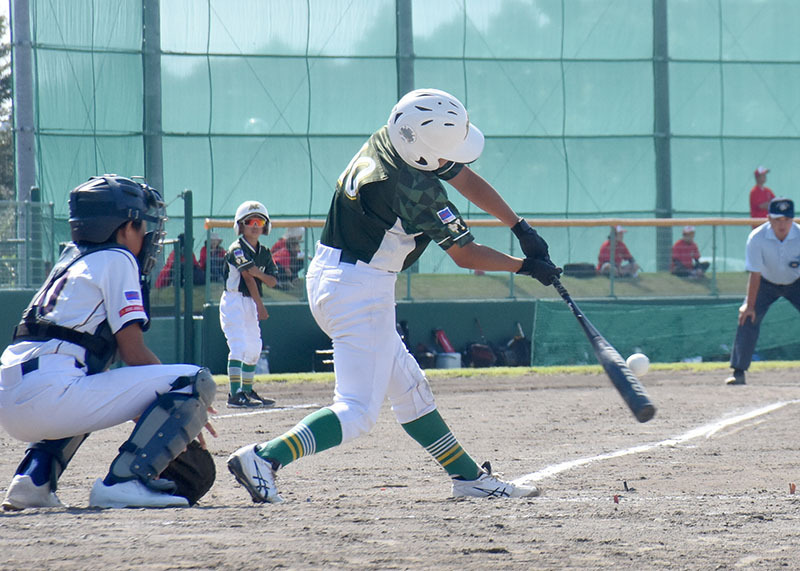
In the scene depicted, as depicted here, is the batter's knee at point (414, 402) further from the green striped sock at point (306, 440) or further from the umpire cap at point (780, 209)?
the umpire cap at point (780, 209)

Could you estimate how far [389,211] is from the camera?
5.08 metres

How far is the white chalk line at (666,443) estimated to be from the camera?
6.51 m

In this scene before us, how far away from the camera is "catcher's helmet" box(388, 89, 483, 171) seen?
5.06 metres

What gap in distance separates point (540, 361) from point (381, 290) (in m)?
12.0

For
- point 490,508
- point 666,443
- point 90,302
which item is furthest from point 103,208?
point 666,443

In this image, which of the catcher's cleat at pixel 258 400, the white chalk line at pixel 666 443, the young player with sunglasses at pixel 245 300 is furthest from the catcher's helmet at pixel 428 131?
the young player with sunglasses at pixel 245 300

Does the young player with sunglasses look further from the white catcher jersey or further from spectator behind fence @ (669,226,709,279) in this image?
spectator behind fence @ (669,226,709,279)

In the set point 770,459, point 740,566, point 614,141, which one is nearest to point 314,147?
point 614,141

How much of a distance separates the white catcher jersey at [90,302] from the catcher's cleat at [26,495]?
0.52 m

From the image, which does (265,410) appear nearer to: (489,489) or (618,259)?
(489,489)

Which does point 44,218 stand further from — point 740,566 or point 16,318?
point 740,566

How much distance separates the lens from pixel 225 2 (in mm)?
22578

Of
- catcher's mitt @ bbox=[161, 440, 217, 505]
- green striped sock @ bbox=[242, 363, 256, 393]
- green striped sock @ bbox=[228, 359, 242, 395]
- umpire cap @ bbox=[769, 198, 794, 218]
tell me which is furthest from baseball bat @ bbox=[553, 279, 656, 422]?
umpire cap @ bbox=[769, 198, 794, 218]

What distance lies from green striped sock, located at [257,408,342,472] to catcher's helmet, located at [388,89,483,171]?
46.4 inches
